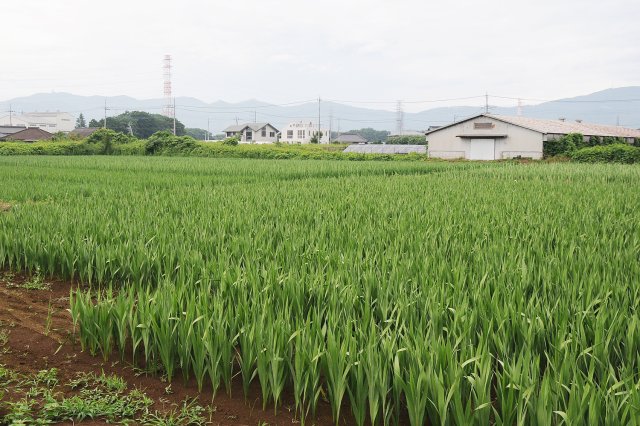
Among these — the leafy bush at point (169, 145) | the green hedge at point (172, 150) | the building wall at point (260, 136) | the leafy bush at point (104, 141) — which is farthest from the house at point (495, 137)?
the building wall at point (260, 136)

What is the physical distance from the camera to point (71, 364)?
3.51 m

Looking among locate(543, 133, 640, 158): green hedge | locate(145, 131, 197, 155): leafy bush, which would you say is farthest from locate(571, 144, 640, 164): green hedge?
locate(145, 131, 197, 155): leafy bush

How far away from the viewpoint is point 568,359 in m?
2.50

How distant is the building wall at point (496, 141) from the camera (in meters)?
40.2

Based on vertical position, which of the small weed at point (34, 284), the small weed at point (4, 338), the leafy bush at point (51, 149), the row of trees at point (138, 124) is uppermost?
the row of trees at point (138, 124)

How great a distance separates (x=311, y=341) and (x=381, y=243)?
109 inches

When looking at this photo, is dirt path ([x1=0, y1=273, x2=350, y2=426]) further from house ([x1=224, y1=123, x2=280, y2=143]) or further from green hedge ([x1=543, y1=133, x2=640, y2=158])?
house ([x1=224, y1=123, x2=280, y2=143])

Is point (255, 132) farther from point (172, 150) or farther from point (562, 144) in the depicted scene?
point (562, 144)

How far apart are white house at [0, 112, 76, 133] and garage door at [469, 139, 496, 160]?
92180mm

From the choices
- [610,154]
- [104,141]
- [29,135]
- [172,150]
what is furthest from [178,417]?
[29,135]

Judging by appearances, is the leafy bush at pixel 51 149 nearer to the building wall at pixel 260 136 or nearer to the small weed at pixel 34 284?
the small weed at pixel 34 284

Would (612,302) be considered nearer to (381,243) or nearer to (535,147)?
(381,243)

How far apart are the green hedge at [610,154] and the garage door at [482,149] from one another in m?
6.37

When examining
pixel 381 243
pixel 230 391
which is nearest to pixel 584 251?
pixel 381 243
